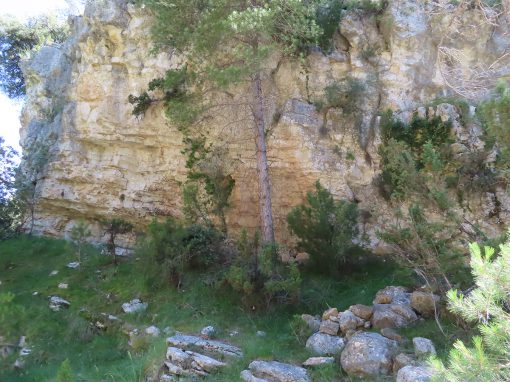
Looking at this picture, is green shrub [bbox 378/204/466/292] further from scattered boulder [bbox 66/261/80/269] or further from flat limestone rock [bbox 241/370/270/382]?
scattered boulder [bbox 66/261/80/269]

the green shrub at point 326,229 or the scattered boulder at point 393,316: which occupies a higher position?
the green shrub at point 326,229

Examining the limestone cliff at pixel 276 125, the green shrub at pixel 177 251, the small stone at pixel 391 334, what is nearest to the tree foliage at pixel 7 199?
the limestone cliff at pixel 276 125

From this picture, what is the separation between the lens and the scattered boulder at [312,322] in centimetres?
886

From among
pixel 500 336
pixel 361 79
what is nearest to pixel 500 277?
pixel 500 336

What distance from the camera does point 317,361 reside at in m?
7.54

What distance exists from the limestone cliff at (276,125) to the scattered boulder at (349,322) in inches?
170

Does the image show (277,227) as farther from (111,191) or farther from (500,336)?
(500,336)

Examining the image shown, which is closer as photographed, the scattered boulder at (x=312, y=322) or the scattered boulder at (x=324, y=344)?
the scattered boulder at (x=324, y=344)

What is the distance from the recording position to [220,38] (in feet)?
39.7

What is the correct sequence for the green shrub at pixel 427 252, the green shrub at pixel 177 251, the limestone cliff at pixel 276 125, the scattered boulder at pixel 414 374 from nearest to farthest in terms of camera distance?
the scattered boulder at pixel 414 374 → the green shrub at pixel 427 252 → the green shrub at pixel 177 251 → the limestone cliff at pixel 276 125

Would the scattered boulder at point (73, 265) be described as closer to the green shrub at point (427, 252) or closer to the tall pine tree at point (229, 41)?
the tall pine tree at point (229, 41)

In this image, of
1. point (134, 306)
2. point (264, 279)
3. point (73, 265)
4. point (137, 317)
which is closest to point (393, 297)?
point (264, 279)

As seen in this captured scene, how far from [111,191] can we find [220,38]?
22.2 ft

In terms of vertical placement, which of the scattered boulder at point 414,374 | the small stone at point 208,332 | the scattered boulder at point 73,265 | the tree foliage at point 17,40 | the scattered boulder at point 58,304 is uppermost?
the tree foliage at point 17,40
